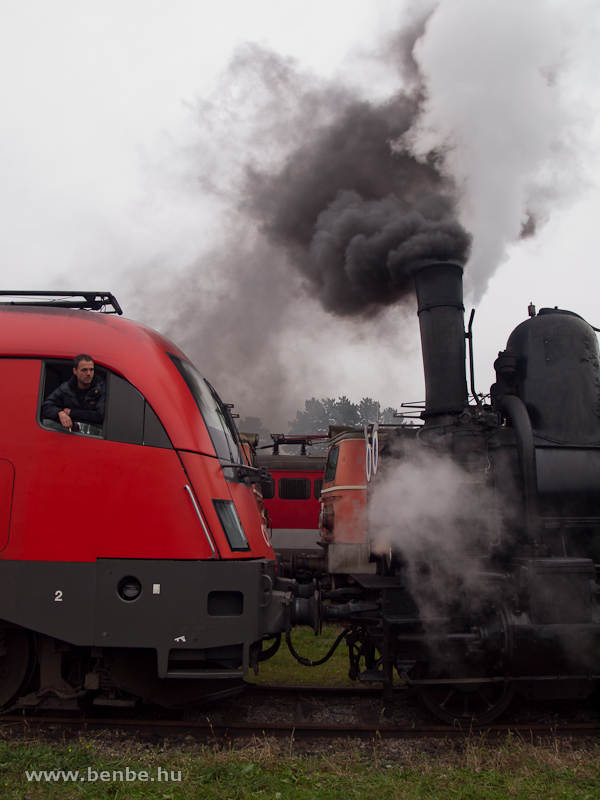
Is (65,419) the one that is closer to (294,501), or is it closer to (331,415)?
(294,501)

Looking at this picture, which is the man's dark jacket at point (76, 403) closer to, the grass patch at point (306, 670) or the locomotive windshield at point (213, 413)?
the locomotive windshield at point (213, 413)

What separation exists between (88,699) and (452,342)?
4.73 metres

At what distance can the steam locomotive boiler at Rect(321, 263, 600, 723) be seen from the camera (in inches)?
185

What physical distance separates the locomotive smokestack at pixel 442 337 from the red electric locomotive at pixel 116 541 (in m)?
2.44

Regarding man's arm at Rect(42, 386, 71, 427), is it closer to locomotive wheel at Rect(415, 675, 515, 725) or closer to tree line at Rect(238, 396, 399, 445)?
locomotive wheel at Rect(415, 675, 515, 725)

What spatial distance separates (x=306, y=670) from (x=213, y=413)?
3.39 m

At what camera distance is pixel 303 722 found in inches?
190

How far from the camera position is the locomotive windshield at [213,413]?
15.7ft

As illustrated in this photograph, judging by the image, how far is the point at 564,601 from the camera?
15.4 ft

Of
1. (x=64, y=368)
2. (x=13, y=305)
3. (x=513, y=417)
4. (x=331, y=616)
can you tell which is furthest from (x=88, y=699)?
(x=513, y=417)

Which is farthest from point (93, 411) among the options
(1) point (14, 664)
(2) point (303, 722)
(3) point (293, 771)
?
(2) point (303, 722)

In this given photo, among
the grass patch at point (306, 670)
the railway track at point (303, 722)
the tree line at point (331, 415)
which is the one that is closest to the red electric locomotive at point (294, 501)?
the grass patch at point (306, 670)

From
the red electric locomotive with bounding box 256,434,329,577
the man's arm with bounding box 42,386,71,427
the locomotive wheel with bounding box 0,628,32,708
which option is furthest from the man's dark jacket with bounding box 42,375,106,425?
the red electric locomotive with bounding box 256,434,329,577

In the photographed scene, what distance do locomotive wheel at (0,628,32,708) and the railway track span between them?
0.24m
